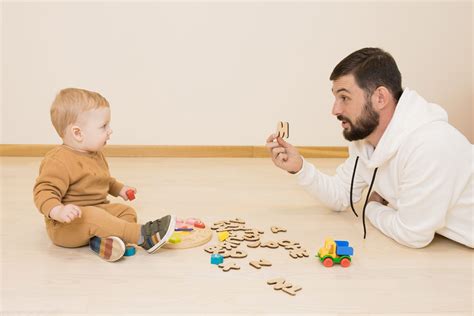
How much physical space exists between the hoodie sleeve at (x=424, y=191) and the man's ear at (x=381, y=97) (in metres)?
0.19

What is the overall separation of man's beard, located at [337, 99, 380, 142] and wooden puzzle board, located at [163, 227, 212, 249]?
Result: 557mm

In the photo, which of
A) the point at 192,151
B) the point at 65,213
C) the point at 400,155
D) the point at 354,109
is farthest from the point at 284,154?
the point at 192,151

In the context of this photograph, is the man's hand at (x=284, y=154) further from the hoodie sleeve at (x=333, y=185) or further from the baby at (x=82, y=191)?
the baby at (x=82, y=191)

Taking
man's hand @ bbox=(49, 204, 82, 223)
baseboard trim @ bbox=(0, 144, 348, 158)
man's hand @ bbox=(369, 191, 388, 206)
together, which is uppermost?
man's hand @ bbox=(49, 204, 82, 223)

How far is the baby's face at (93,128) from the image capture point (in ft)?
5.04

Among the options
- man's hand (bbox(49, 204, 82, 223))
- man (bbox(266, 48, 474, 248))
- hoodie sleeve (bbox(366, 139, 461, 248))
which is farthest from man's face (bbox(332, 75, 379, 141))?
man's hand (bbox(49, 204, 82, 223))

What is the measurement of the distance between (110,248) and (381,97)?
919mm

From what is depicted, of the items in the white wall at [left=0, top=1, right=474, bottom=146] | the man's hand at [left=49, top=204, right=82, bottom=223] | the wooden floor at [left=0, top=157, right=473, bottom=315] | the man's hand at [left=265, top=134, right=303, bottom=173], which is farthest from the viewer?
the white wall at [left=0, top=1, right=474, bottom=146]

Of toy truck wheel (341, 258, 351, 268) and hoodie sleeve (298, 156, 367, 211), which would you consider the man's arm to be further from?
toy truck wheel (341, 258, 351, 268)

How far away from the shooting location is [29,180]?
7.63 feet

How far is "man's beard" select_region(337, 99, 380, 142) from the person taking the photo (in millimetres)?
1640

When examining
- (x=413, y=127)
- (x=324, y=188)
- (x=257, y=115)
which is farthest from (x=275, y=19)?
(x=413, y=127)

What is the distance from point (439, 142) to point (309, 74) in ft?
4.91

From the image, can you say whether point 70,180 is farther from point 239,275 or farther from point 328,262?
point 328,262
